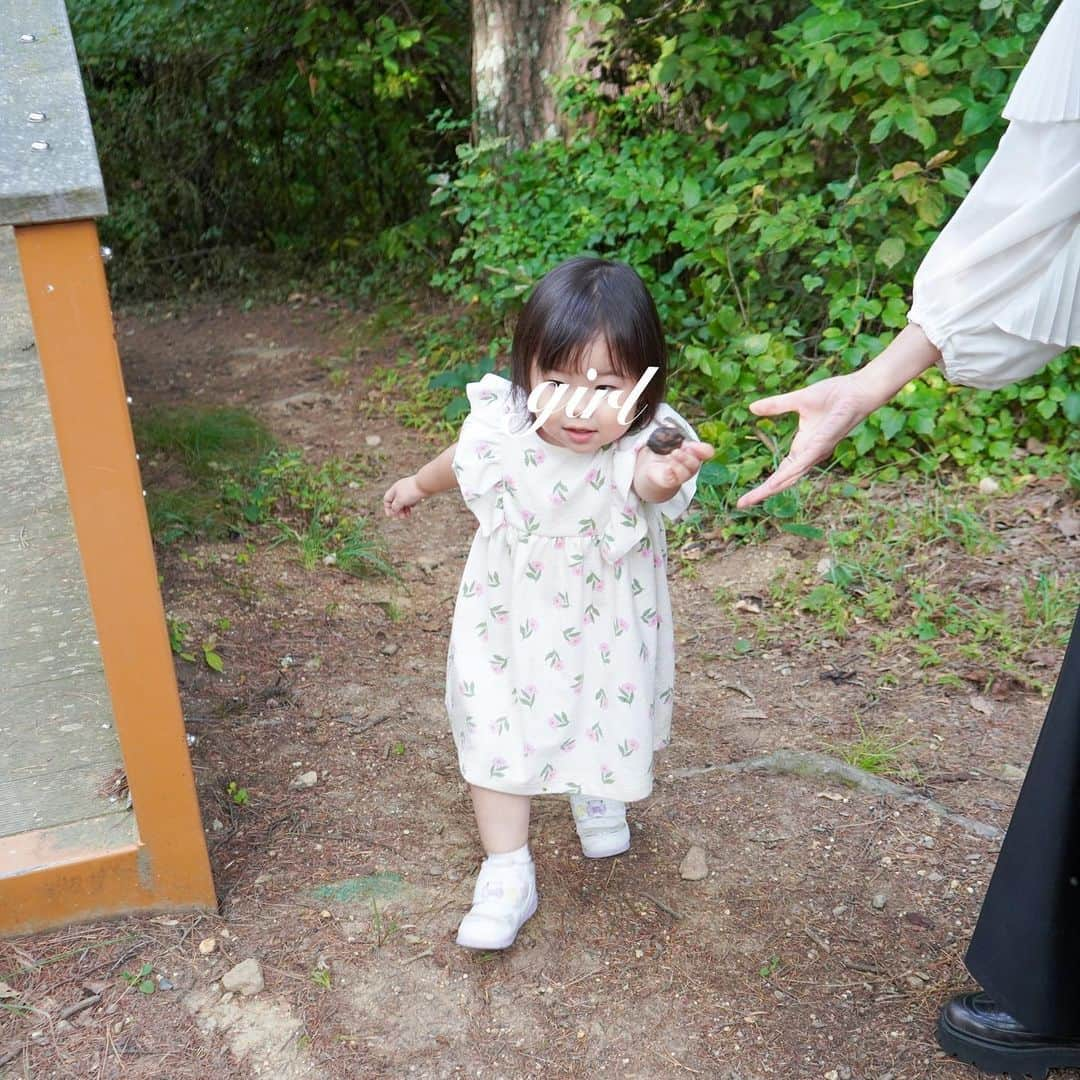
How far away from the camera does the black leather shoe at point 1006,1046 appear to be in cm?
195

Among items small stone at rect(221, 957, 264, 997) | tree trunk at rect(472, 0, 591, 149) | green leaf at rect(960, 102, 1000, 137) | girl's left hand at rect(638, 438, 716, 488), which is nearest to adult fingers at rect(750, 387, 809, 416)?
girl's left hand at rect(638, 438, 716, 488)

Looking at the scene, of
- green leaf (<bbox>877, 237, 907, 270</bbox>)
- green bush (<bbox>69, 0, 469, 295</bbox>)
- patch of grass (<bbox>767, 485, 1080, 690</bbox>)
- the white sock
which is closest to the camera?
the white sock

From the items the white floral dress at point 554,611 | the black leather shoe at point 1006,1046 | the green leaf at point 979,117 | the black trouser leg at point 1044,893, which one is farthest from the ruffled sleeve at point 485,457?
the green leaf at point 979,117

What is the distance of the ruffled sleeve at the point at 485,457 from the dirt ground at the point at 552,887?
83 cm

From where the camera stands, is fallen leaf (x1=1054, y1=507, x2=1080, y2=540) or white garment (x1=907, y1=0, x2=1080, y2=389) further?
fallen leaf (x1=1054, y1=507, x2=1080, y2=540)

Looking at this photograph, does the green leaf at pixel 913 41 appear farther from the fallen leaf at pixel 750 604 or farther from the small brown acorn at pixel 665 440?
the small brown acorn at pixel 665 440

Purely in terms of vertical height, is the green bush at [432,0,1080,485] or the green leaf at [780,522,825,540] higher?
the green bush at [432,0,1080,485]

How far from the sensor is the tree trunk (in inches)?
211

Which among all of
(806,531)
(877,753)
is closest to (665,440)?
(877,753)

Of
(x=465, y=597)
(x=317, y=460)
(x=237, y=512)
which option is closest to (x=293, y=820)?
(x=465, y=597)

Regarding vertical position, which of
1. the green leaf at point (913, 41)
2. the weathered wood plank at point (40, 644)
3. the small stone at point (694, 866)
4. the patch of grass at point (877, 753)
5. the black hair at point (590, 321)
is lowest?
the patch of grass at point (877, 753)

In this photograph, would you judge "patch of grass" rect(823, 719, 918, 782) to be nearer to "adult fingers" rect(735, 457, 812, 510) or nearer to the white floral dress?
the white floral dress

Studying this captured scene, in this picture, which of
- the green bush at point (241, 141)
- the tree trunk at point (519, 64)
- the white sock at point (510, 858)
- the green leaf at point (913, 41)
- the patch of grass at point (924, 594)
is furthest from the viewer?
the green bush at point (241, 141)

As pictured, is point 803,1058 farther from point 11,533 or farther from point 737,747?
point 11,533
